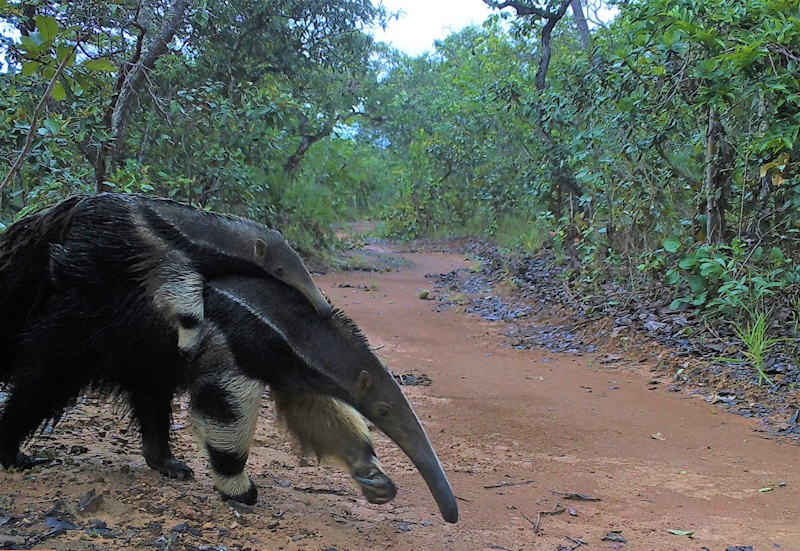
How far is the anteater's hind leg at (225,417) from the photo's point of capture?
2.87 m

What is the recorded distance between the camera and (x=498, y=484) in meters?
3.87

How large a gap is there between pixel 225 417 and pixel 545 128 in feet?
32.1

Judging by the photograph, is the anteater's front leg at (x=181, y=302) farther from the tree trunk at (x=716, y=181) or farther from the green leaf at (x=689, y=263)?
the tree trunk at (x=716, y=181)

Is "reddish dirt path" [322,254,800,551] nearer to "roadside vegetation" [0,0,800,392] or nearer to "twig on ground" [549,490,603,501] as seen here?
"twig on ground" [549,490,603,501]

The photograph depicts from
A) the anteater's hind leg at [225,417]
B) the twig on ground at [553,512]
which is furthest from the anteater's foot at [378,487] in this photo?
the twig on ground at [553,512]

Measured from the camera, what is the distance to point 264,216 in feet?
41.8

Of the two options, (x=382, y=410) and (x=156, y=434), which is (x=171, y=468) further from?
(x=382, y=410)

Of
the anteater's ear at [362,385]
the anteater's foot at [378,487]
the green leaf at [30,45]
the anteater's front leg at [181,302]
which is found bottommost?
the anteater's foot at [378,487]

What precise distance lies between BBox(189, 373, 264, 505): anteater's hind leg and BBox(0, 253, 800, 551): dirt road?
0.79ft

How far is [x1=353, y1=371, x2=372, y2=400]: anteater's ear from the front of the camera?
300 cm

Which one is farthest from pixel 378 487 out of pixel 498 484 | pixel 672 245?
pixel 672 245

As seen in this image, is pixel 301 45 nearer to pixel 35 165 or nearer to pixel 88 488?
pixel 35 165

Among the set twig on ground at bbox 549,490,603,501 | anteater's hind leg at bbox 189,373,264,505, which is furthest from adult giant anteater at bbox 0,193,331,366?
twig on ground at bbox 549,490,603,501

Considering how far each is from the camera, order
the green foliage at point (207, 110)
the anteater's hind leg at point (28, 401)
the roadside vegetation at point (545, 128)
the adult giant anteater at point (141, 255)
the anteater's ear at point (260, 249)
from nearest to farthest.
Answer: the adult giant anteater at point (141, 255)
the anteater's hind leg at point (28, 401)
the anteater's ear at point (260, 249)
the green foliage at point (207, 110)
the roadside vegetation at point (545, 128)
